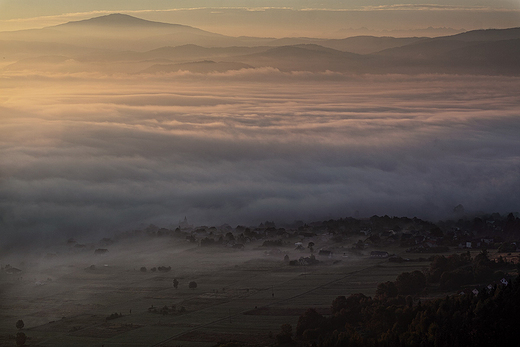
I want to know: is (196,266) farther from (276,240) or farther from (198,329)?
(198,329)

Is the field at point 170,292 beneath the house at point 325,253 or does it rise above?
beneath

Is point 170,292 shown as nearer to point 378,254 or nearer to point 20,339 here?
point 20,339

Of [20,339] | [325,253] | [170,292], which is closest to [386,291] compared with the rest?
[325,253]

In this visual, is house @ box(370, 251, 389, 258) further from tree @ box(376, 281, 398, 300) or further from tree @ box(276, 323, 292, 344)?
tree @ box(276, 323, 292, 344)

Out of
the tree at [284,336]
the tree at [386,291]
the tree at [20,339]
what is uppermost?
the tree at [386,291]

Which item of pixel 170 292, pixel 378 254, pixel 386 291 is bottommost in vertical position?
pixel 170 292

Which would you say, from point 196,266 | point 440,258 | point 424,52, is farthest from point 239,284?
point 424,52

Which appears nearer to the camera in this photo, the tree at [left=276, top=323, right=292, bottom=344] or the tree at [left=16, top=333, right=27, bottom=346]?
the tree at [left=276, top=323, right=292, bottom=344]

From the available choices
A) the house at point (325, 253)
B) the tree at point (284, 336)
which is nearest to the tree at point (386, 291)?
the tree at point (284, 336)

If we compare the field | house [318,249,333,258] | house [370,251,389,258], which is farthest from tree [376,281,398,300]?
house [318,249,333,258]

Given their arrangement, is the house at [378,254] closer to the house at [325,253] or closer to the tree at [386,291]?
the house at [325,253]
